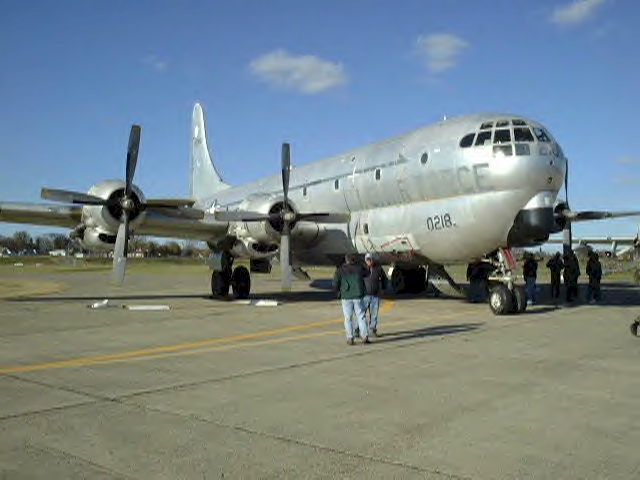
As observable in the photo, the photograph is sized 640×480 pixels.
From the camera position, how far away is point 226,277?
835 inches

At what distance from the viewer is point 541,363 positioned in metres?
8.88

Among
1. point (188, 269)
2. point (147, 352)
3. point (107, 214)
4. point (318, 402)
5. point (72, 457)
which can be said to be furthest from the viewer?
point (188, 269)

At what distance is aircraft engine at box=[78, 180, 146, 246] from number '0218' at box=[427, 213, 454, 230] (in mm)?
8522

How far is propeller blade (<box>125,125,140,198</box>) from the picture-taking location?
17812 mm

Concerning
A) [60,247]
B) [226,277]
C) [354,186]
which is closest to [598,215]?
[354,186]

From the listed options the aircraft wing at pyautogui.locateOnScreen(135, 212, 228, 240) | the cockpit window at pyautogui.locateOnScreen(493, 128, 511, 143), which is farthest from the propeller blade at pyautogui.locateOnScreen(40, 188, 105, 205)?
the cockpit window at pyautogui.locateOnScreen(493, 128, 511, 143)

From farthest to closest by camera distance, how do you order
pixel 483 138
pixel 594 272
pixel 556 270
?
pixel 556 270, pixel 594 272, pixel 483 138

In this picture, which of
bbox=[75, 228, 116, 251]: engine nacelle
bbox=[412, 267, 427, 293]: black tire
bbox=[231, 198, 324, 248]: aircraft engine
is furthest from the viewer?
bbox=[412, 267, 427, 293]: black tire

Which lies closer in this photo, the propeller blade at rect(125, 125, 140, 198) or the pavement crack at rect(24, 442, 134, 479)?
the pavement crack at rect(24, 442, 134, 479)

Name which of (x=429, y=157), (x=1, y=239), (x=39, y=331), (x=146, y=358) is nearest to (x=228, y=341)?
(x=146, y=358)

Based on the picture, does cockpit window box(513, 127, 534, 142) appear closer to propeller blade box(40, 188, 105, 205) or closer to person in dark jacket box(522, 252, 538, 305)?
person in dark jacket box(522, 252, 538, 305)

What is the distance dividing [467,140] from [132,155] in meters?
9.82

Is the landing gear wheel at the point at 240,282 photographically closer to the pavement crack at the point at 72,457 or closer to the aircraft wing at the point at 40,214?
the aircraft wing at the point at 40,214

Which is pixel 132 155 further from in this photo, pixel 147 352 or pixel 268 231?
pixel 147 352
